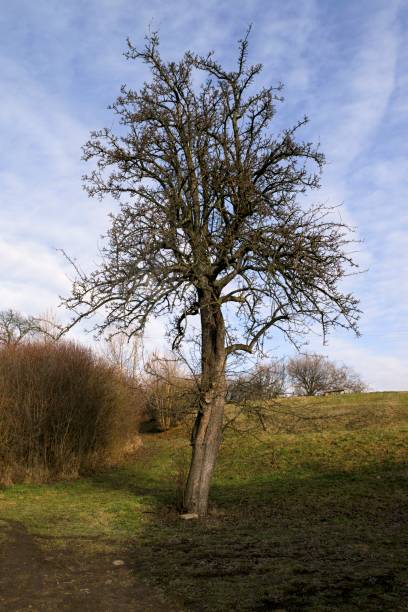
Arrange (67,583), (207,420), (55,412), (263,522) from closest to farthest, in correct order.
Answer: (67,583)
(263,522)
(207,420)
(55,412)

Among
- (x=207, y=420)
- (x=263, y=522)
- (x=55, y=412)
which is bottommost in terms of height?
(x=263, y=522)

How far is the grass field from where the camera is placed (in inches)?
229

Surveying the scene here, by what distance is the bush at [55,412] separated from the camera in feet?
56.2

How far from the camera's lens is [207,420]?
10.8 meters

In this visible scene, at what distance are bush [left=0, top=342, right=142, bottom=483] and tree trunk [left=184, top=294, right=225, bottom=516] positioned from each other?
816 cm

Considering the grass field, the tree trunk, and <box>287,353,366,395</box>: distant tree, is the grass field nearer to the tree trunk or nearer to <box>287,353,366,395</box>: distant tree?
the tree trunk

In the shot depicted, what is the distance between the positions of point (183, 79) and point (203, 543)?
358 inches

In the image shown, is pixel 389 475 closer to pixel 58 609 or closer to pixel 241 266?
pixel 241 266

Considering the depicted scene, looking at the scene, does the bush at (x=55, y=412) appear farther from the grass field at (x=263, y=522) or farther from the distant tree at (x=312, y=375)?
the distant tree at (x=312, y=375)

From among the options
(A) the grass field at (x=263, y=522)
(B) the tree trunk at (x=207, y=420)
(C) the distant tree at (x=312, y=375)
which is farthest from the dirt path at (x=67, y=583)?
(C) the distant tree at (x=312, y=375)

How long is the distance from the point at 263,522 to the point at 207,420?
219cm

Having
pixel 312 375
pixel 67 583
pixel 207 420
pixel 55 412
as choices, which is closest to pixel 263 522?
pixel 207 420

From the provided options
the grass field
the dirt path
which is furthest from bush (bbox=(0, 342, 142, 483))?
the dirt path

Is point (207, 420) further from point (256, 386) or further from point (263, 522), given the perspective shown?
point (263, 522)
